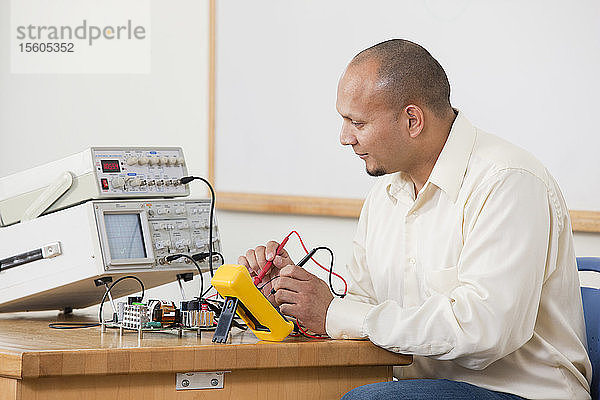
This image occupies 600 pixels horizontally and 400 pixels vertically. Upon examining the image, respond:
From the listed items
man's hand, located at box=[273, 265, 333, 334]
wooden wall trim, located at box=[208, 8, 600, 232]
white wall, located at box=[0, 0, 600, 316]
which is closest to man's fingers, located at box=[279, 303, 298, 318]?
man's hand, located at box=[273, 265, 333, 334]

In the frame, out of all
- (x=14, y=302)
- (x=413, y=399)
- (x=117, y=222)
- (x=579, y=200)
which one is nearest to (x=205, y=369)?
(x=413, y=399)

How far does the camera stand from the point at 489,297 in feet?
5.32

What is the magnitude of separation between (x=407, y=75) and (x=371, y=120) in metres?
0.11

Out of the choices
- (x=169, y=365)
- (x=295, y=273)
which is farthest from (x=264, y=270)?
(x=169, y=365)

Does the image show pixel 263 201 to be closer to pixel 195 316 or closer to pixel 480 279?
pixel 195 316

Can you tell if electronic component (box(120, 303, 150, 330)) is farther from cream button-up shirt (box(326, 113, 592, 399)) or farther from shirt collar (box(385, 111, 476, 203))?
shirt collar (box(385, 111, 476, 203))

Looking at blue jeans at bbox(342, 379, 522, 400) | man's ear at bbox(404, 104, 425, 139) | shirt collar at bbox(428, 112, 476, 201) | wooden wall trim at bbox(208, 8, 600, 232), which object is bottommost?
blue jeans at bbox(342, 379, 522, 400)

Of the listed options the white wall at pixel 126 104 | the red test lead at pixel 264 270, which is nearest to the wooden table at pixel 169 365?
the red test lead at pixel 264 270

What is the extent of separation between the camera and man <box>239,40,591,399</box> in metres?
1.63

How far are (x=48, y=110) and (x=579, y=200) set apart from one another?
2004 millimetres

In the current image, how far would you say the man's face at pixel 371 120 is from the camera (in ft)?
6.00

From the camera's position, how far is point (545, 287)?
180 cm

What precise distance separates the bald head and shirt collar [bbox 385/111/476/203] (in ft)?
0.17

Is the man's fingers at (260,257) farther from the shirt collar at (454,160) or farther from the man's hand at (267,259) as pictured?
the shirt collar at (454,160)
